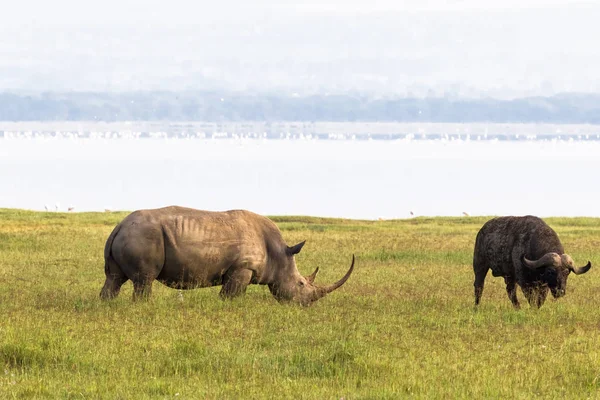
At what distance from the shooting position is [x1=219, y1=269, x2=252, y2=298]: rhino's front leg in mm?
19609

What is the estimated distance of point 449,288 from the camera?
24.1m

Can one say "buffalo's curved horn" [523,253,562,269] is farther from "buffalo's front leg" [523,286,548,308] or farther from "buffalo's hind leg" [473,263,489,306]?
"buffalo's hind leg" [473,263,489,306]

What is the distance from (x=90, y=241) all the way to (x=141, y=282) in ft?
52.9

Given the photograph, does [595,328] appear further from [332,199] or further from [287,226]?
[332,199]

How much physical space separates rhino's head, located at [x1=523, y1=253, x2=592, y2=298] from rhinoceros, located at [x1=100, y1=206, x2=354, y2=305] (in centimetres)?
328

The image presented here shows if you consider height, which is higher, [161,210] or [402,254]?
[161,210]

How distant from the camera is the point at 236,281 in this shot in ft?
64.3

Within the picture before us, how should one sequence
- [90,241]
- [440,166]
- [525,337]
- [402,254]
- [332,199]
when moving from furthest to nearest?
1. [440,166]
2. [332,199]
3. [90,241]
4. [402,254]
5. [525,337]

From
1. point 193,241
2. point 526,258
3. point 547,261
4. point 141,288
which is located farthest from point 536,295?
point 141,288

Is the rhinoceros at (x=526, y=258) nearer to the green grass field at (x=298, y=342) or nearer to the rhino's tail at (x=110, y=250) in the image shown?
the green grass field at (x=298, y=342)

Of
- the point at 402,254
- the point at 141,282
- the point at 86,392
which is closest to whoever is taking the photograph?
the point at 86,392

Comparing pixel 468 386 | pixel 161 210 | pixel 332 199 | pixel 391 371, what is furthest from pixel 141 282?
pixel 332 199

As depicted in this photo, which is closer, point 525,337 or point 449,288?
point 525,337

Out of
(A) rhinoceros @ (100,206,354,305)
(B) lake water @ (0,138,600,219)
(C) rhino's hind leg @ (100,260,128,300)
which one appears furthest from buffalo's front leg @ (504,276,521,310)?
(B) lake water @ (0,138,600,219)
